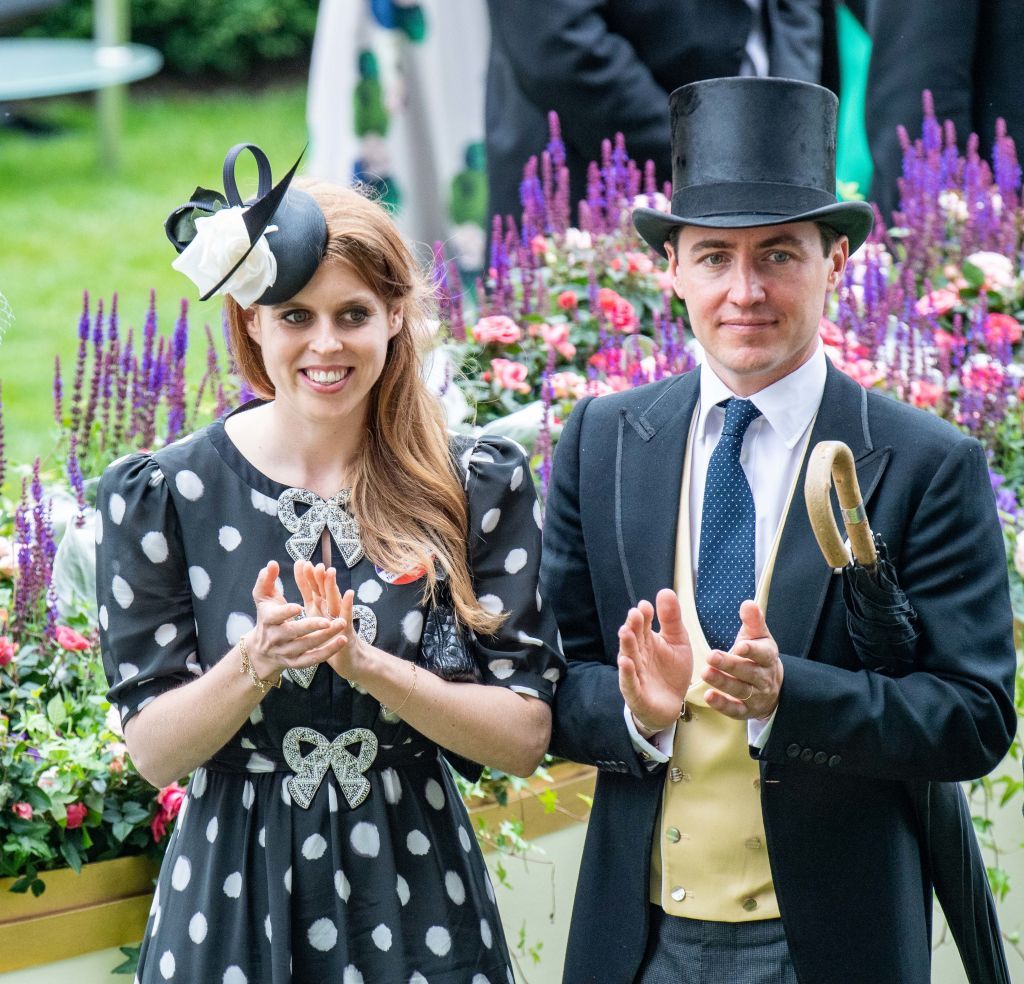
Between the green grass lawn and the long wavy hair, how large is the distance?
536 cm

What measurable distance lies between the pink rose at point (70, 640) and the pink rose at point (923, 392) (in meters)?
1.89

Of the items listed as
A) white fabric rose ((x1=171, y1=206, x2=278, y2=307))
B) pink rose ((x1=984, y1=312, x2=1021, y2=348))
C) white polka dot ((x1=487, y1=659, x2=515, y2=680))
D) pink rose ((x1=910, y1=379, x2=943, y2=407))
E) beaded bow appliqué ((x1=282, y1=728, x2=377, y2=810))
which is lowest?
beaded bow appliqué ((x1=282, y1=728, x2=377, y2=810))

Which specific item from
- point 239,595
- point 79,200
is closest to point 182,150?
point 79,200

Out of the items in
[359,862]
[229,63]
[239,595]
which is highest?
[229,63]

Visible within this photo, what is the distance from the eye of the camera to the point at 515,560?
256cm

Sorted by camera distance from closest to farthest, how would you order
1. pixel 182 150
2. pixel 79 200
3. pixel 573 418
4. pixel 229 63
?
pixel 573 418 < pixel 79 200 < pixel 182 150 < pixel 229 63

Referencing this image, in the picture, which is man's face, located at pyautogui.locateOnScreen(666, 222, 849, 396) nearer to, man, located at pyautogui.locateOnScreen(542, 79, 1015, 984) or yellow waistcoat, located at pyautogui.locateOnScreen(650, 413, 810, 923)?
man, located at pyautogui.locateOnScreen(542, 79, 1015, 984)

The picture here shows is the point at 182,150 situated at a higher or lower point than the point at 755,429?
higher

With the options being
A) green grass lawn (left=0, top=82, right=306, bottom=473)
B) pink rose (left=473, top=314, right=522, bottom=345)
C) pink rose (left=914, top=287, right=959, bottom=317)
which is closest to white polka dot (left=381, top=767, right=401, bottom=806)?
pink rose (left=473, top=314, right=522, bottom=345)

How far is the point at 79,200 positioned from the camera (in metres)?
12.3

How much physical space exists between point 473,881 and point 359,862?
0.19m

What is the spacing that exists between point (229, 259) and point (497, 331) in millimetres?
1641

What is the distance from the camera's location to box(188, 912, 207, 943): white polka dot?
2.45 metres

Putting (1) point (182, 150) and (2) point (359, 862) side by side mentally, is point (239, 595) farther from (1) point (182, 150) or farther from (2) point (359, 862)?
(1) point (182, 150)
